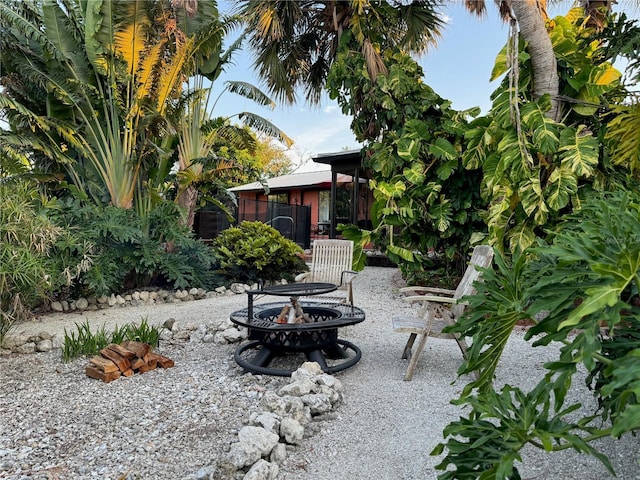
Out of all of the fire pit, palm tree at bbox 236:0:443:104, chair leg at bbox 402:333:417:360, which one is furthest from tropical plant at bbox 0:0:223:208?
chair leg at bbox 402:333:417:360

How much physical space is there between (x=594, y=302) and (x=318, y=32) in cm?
970

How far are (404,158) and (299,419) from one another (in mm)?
5195

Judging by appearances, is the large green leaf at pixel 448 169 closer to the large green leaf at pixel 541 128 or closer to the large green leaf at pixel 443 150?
the large green leaf at pixel 443 150

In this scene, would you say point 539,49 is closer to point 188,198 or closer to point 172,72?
point 172,72

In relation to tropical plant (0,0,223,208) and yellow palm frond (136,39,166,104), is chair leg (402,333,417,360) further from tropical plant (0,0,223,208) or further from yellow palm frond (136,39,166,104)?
yellow palm frond (136,39,166,104)

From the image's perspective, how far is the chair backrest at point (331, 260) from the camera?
579cm

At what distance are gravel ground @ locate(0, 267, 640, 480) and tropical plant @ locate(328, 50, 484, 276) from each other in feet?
8.76

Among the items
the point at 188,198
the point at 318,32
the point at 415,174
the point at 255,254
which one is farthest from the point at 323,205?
the point at 415,174

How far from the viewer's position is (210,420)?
113 inches

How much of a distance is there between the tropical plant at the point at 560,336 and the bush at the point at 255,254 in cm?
656

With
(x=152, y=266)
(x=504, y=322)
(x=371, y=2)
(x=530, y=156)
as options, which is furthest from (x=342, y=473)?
(x=371, y=2)

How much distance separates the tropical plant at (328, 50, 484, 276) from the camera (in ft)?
22.4

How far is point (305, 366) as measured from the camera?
3541 mm

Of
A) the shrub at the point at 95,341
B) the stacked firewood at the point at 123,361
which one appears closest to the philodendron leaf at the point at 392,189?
the shrub at the point at 95,341
